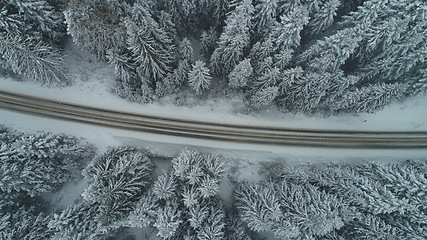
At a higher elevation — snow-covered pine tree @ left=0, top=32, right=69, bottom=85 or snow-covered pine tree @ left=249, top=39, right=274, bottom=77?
snow-covered pine tree @ left=249, top=39, right=274, bottom=77

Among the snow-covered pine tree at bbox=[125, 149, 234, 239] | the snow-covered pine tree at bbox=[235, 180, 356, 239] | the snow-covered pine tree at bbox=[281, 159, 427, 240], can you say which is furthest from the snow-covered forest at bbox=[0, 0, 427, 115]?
the snow-covered pine tree at bbox=[235, 180, 356, 239]

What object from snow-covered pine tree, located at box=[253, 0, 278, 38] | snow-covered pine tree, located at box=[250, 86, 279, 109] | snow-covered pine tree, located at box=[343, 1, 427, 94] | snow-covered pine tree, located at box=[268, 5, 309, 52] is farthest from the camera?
snow-covered pine tree, located at box=[250, 86, 279, 109]

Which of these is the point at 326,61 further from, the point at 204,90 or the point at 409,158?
the point at 409,158

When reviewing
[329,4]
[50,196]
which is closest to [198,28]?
[329,4]

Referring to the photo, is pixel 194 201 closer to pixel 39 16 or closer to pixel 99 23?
pixel 99 23

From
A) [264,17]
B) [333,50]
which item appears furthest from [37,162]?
[333,50]

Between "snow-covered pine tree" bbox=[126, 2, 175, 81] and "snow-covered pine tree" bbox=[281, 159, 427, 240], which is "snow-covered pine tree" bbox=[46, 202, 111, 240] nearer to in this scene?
"snow-covered pine tree" bbox=[126, 2, 175, 81]
